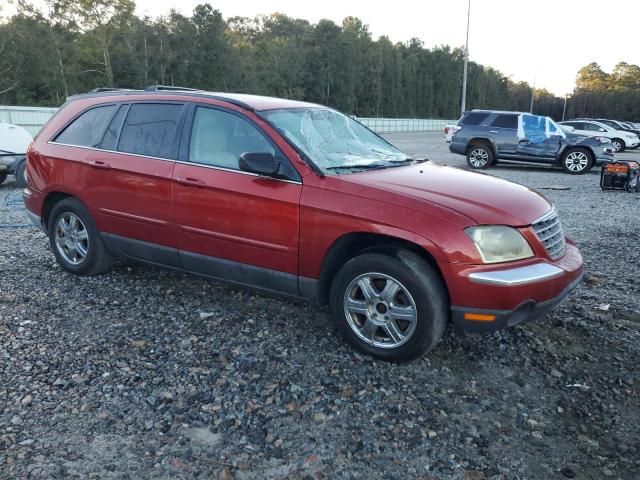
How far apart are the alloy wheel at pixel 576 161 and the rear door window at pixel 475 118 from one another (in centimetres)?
267

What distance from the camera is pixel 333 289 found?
373 centimetres

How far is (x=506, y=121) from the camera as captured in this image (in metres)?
16.1

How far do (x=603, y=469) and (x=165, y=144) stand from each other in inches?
146

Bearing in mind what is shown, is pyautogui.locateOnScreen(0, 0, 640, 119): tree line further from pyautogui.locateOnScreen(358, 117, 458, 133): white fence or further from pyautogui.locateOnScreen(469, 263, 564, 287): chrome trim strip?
pyautogui.locateOnScreen(469, 263, 564, 287): chrome trim strip

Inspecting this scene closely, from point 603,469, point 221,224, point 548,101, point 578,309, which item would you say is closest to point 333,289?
point 221,224

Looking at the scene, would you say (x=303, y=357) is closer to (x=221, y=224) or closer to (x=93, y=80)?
(x=221, y=224)

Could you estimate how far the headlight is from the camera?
10.8 feet

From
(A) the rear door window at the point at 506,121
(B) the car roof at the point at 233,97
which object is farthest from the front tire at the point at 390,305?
(A) the rear door window at the point at 506,121

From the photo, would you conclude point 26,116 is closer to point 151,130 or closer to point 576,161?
point 576,161

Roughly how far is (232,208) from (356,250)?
0.96 m

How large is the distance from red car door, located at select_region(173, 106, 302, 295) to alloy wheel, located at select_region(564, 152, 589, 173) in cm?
1390

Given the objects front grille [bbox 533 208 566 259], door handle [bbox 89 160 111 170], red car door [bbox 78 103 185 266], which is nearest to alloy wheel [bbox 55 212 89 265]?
red car door [bbox 78 103 185 266]

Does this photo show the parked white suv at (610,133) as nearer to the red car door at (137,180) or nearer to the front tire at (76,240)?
the red car door at (137,180)

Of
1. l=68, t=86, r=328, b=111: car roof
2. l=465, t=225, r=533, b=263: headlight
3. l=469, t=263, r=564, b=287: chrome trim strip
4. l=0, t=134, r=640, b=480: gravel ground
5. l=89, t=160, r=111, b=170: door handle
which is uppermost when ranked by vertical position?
l=68, t=86, r=328, b=111: car roof
